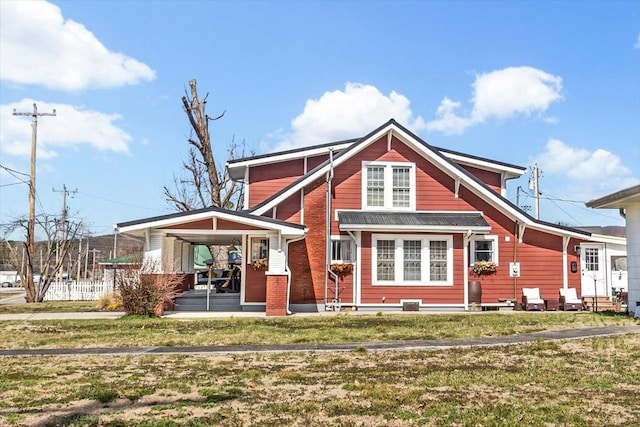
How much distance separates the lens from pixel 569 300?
20781mm

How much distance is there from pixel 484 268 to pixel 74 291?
23.1 metres

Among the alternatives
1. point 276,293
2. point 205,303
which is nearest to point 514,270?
point 276,293

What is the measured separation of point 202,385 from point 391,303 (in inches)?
529

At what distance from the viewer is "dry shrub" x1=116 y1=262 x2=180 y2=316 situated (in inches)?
666

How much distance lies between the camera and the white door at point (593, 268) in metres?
23.7

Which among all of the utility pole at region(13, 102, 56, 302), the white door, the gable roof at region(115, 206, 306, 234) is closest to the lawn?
the gable roof at region(115, 206, 306, 234)

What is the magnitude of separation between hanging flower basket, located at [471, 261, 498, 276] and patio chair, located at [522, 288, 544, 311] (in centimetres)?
133

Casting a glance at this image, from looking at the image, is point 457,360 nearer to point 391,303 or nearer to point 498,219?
point 391,303

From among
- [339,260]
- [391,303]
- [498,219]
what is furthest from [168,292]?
[498,219]

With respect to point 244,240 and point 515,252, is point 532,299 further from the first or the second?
point 244,240

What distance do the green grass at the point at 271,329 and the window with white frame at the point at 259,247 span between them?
3459 mm

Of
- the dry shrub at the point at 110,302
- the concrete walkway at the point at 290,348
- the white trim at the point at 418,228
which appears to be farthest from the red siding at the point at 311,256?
the concrete walkway at the point at 290,348

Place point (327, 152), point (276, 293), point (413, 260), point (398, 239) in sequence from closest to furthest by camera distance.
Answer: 1. point (276, 293)
2. point (398, 239)
3. point (413, 260)
4. point (327, 152)

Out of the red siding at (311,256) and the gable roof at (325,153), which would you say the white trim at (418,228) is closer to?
the red siding at (311,256)
